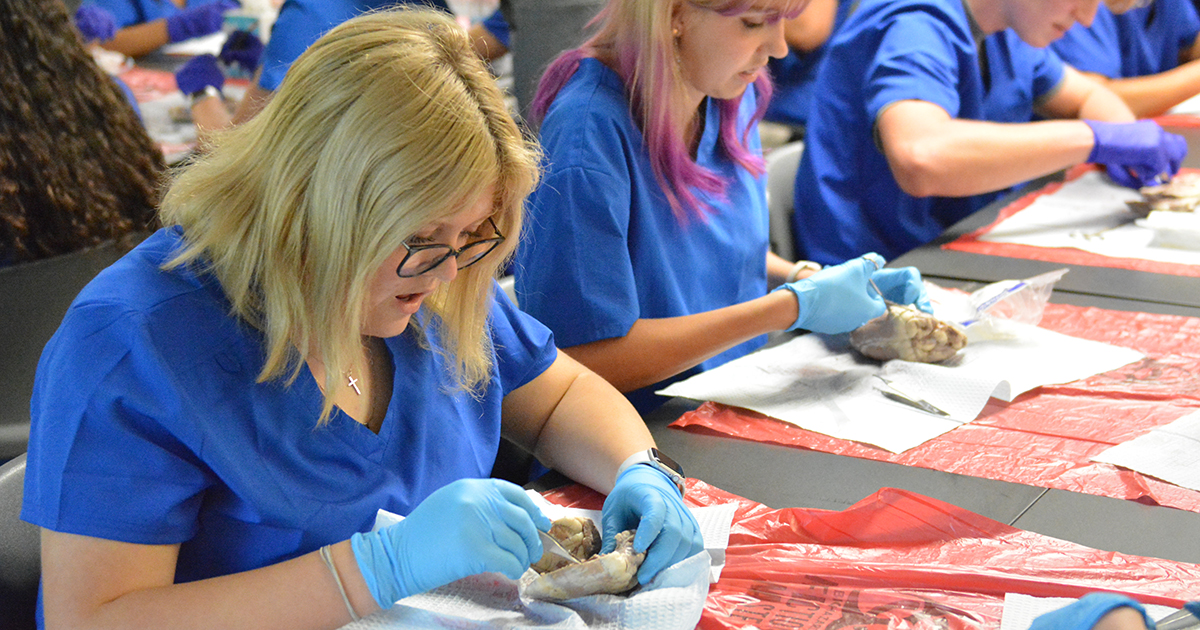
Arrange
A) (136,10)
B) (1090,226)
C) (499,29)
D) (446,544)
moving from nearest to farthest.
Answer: (446,544) < (1090,226) < (499,29) < (136,10)

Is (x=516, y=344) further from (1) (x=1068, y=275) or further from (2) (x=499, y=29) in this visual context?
(2) (x=499, y=29)

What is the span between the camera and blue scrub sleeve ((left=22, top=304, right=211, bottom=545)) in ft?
2.70

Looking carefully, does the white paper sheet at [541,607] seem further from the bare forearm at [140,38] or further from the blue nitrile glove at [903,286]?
the bare forearm at [140,38]

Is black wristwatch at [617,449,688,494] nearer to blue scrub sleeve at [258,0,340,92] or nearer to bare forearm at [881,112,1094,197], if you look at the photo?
bare forearm at [881,112,1094,197]

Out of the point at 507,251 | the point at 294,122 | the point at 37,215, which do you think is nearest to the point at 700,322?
the point at 507,251

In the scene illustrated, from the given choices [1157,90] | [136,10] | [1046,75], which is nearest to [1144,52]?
[1157,90]

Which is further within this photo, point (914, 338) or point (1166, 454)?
point (914, 338)

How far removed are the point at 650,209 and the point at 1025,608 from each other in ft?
2.71

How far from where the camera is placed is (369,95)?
844 millimetres

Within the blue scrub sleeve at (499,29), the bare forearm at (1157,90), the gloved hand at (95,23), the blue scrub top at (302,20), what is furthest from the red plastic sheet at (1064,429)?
the gloved hand at (95,23)

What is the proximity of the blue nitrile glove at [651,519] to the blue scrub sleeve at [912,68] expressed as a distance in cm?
130

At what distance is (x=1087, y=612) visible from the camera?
79cm

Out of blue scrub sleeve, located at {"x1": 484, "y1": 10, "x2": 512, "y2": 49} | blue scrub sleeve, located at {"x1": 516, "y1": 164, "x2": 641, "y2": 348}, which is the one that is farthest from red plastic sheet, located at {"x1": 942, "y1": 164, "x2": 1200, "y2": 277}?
blue scrub sleeve, located at {"x1": 484, "y1": 10, "x2": 512, "y2": 49}

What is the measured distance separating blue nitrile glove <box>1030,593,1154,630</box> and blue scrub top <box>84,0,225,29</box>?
4862 millimetres
